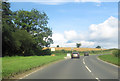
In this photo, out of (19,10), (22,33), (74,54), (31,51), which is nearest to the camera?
(74,54)

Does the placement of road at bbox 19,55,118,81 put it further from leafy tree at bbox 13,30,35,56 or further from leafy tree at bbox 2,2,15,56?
leafy tree at bbox 13,30,35,56

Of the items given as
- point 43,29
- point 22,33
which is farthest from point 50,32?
point 22,33

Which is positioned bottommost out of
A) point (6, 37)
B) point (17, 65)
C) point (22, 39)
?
point (17, 65)

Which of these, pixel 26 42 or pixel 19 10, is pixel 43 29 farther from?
pixel 26 42

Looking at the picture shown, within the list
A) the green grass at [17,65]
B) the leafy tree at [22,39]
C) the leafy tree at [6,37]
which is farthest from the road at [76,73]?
the leafy tree at [22,39]

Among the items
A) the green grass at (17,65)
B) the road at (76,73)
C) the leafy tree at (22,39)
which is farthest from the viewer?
the leafy tree at (22,39)

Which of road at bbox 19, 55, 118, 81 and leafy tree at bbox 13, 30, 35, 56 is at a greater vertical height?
leafy tree at bbox 13, 30, 35, 56

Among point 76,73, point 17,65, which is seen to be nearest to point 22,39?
point 17,65

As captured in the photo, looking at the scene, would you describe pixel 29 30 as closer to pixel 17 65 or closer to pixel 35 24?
pixel 35 24

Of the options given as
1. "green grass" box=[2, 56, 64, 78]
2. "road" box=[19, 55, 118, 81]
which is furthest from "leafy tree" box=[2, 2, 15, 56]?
"road" box=[19, 55, 118, 81]

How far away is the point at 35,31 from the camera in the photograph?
75500 millimetres

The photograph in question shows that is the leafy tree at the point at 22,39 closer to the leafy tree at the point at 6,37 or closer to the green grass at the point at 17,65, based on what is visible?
the leafy tree at the point at 6,37

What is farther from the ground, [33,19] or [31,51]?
[33,19]

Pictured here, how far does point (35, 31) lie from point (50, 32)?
726 centimetres
